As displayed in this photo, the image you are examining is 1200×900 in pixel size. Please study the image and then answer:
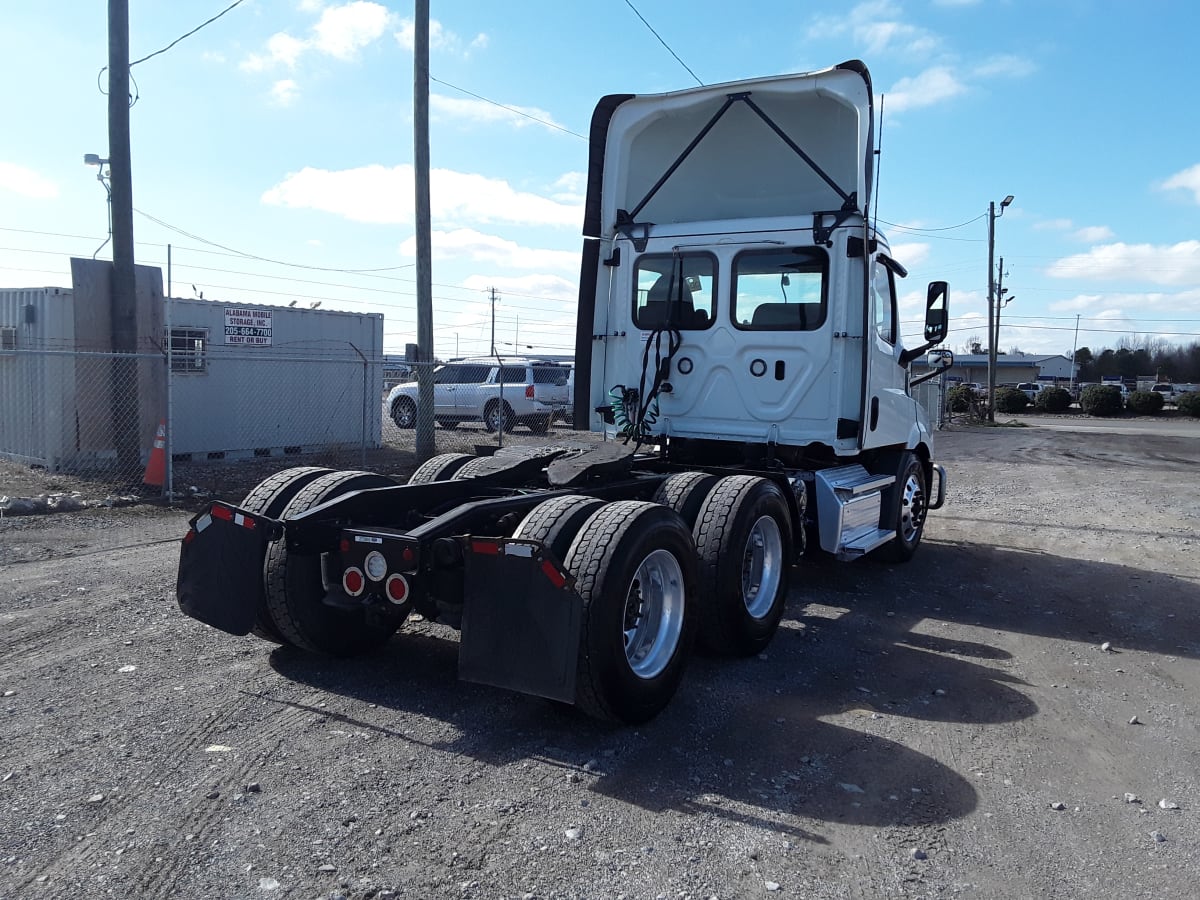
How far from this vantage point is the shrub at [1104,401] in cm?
4434

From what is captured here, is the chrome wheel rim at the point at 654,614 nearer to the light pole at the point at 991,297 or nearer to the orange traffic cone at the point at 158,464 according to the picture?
the orange traffic cone at the point at 158,464

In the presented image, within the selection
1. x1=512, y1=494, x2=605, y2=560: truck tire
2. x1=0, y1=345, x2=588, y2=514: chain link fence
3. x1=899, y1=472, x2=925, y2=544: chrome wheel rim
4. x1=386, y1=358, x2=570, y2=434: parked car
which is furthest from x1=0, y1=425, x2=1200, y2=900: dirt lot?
x1=386, y1=358, x2=570, y2=434: parked car

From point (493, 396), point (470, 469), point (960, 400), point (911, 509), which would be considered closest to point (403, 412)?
point (493, 396)

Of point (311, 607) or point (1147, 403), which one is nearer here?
point (311, 607)

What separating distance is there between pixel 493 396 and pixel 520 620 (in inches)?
734

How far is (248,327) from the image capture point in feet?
51.0

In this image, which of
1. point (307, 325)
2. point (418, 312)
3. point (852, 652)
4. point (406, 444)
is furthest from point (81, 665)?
point (406, 444)

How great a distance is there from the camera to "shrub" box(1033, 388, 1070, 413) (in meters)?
47.0

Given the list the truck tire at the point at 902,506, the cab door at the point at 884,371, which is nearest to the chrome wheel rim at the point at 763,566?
the cab door at the point at 884,371

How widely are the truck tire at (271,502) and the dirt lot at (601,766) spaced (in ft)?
0.87

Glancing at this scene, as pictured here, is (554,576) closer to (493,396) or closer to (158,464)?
(158,464)

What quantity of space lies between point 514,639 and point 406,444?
1499cm

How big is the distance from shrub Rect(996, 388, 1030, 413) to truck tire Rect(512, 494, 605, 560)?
Answer: 4611 cm

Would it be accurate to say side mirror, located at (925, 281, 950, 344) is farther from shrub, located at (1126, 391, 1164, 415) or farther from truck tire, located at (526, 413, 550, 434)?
shrub, located at (1126, 391, 1164, 415)
